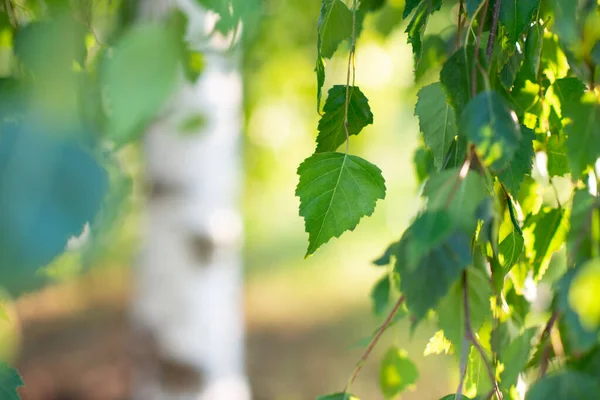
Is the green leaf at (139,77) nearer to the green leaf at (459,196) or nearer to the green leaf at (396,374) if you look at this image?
the green leaf at (459,196)

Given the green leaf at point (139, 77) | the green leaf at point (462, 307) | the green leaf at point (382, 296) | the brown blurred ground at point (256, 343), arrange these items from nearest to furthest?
the green leaf at point (139, 77) → the green leaf at point (462, 307) → the green leaf at point (382, 296) → the brown blurred ground at point (256, 343)

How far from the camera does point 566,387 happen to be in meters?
0.31

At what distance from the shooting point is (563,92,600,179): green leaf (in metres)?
0.36

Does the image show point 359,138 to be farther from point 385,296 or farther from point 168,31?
point 168,31

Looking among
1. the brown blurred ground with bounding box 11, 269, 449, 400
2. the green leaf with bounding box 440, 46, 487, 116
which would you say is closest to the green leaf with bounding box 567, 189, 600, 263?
the green leaf with bounding box 440, 46, 487, 116

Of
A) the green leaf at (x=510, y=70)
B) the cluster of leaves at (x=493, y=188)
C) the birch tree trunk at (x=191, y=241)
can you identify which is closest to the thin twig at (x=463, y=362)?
the cluster of leaves at (x=493, y=188)

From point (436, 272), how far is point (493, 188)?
11 centimetres

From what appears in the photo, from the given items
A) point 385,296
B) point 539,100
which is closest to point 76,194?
point 539,100

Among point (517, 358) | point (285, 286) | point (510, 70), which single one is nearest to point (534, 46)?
point (510, 70)

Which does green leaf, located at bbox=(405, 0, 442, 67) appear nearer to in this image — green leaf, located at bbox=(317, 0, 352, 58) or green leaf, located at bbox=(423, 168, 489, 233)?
green leaf, located at bbox=(317, 0, 352, 58)

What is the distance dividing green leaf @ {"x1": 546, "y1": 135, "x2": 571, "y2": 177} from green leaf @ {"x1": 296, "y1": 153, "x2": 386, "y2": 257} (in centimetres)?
18

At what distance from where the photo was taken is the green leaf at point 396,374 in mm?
784

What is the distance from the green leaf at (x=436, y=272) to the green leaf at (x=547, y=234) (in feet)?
0.73

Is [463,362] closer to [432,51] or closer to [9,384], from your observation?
[9,384]
